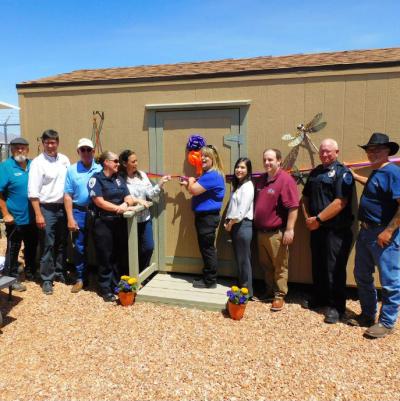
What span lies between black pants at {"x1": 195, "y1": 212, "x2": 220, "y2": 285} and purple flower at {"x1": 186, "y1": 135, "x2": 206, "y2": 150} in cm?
82

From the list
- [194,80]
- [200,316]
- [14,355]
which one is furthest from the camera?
[194,80]

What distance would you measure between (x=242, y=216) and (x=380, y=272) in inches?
55.3

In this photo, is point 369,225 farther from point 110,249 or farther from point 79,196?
point 79,196

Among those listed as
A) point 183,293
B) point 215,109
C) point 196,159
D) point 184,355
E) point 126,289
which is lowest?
point 184,355

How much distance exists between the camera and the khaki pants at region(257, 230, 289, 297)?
3.90m

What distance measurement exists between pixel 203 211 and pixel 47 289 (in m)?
2.12

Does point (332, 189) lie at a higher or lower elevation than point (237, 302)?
higher

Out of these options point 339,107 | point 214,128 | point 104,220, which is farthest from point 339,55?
point 104,220

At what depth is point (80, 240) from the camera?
4.46 metres

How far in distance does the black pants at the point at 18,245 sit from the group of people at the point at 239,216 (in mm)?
13

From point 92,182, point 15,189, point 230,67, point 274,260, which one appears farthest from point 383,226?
point 15,189

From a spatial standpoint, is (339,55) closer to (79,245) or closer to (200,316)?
(200,316)

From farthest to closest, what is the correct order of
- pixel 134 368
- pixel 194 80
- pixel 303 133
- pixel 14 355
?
pixel 194 80, pixel 303 133, pixel 14 355, pixel 134 368

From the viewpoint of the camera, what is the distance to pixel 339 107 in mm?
3975
